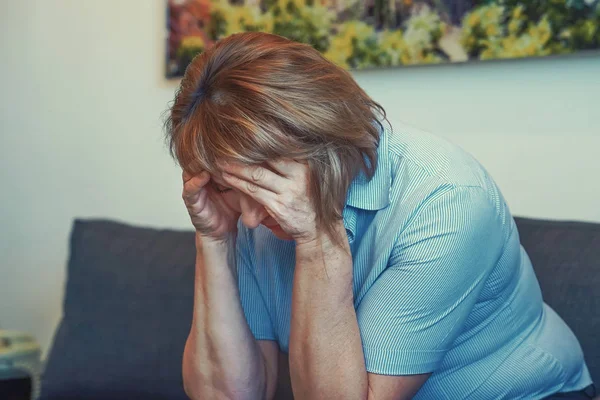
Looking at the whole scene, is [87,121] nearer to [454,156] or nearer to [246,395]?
[246,395]

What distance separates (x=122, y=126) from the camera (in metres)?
2.37

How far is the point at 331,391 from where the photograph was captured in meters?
1.02

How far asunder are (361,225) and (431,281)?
175 mm

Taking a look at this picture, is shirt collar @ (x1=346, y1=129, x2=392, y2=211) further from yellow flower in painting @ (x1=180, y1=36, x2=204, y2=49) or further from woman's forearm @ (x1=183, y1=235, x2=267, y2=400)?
yellow flower in painting @ (x1=180, y1=36, x2=204, y2=49)

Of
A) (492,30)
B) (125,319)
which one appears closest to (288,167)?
(492,30)

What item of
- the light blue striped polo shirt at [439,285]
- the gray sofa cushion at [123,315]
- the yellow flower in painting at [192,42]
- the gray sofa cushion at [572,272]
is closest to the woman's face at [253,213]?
the light blue striped polo shirt at [439,285]

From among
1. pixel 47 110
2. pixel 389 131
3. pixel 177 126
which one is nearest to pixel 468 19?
pixel 389 131

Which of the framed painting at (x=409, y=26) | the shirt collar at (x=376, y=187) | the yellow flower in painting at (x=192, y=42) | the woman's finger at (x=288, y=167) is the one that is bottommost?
the shirt collar at (x=376, y=187)

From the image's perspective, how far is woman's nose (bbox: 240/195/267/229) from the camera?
3.39 feet

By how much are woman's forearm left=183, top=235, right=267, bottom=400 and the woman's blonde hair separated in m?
0.24

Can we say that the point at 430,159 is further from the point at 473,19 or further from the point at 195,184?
the point at 473,19

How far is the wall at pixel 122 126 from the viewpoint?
155 centimetres

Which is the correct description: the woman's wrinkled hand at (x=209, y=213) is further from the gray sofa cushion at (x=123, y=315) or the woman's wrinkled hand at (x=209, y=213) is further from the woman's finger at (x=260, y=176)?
the gray sofa cushion at (x=123, y=315)

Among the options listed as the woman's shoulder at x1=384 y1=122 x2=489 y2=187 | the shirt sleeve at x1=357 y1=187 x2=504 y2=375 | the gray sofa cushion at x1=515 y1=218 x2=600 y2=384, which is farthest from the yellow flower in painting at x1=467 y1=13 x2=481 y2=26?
the shirt sleeve at x1=357 y1=187 x2=504 y2=375
